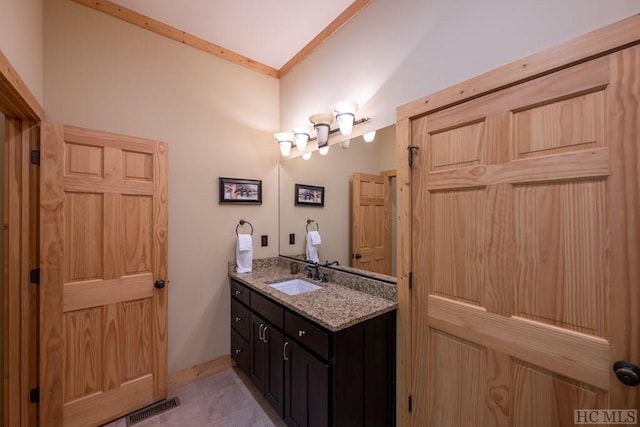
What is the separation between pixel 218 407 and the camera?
6.66 feet

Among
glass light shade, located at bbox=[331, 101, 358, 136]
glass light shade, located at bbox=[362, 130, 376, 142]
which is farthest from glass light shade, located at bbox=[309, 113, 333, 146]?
glass light shade, located at bbox=[362, 130, 376, 142]

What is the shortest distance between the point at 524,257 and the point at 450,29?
47.9 inches

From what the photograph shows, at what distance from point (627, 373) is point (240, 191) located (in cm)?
264

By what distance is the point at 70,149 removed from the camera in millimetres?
1775

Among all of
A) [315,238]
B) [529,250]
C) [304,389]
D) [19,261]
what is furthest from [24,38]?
[529,250]

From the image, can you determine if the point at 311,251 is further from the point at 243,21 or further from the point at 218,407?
the point at 243,21

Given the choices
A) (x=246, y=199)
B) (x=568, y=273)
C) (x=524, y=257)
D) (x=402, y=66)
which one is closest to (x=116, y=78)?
(x=246, y=199)

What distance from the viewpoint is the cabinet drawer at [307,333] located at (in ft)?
4.71

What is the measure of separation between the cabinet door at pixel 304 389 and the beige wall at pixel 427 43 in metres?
1.56

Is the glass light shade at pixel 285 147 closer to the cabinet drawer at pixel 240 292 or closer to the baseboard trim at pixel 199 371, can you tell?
the cabinet drawer at pixel 240 292

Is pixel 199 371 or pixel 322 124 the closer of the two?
pixel 322 124

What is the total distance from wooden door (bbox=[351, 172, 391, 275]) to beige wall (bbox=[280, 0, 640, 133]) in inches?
16.5

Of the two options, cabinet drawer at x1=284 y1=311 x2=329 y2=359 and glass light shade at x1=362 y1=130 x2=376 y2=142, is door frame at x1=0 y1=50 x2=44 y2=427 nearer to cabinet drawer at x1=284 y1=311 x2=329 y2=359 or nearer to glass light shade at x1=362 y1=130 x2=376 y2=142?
cabinet drawer at x1=284 y1=311 x2=329 y2=359

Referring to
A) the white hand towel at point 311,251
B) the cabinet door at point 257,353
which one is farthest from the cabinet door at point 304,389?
the white hand towel at point 311,251
